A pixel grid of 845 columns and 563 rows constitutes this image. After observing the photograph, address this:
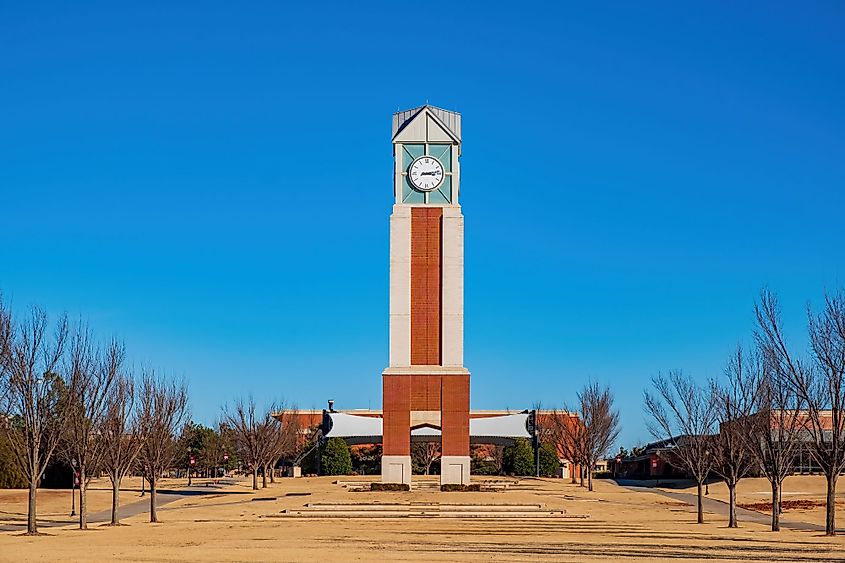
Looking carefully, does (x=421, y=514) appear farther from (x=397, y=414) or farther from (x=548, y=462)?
(x=548, y=462)

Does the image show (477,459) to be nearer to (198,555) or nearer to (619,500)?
(619,500)

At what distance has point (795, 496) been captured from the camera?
6128 cm

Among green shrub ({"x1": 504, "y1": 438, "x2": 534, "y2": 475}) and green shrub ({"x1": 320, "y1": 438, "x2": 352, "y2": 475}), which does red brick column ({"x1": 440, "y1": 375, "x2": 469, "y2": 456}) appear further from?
green shrub ({"x1": 320, "y1": 438, "x2": 352, "y2": 475})

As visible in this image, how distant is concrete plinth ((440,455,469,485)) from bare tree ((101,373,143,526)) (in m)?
29.4

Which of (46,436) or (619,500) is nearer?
(46,436)

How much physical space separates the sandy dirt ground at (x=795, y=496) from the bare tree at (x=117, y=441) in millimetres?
26489

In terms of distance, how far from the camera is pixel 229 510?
4922 cm

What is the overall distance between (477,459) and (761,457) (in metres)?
76.3

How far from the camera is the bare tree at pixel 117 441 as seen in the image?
38.6 meters

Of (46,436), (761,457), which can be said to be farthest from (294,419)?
(761,457)

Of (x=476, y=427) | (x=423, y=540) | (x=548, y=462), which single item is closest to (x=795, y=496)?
(x=476, y=427)

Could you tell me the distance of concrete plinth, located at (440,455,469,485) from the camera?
67250 mm

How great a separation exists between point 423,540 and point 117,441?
13095 millimetres

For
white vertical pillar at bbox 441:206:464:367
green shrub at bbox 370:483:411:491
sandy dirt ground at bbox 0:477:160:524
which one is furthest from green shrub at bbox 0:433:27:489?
white vertical pillar at bbox 441:206:464:367
